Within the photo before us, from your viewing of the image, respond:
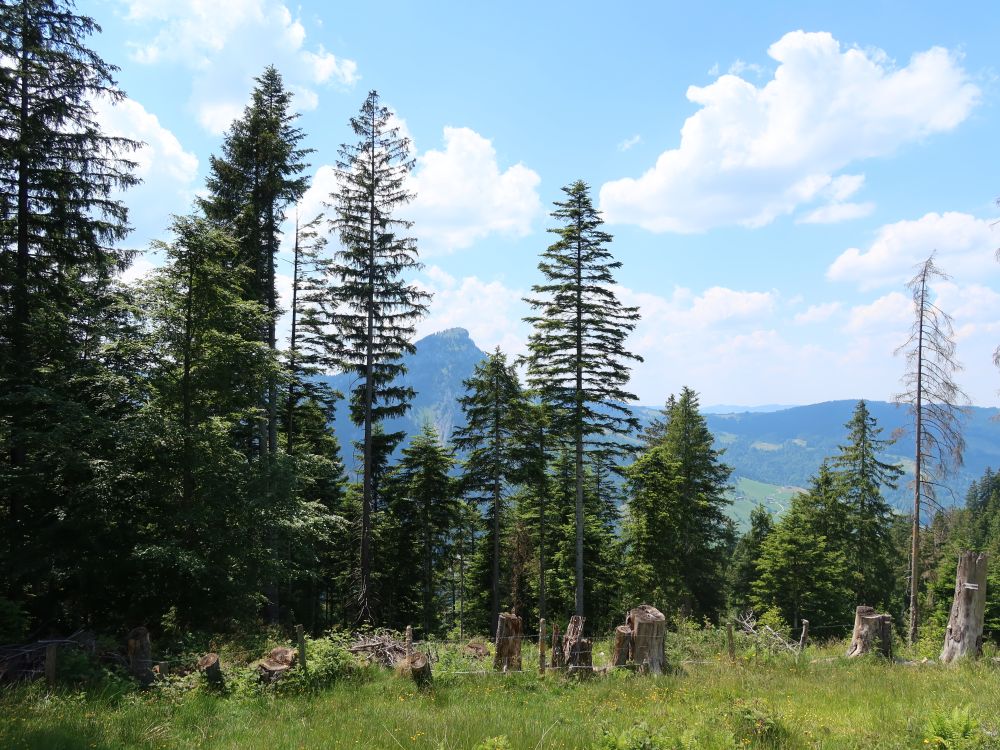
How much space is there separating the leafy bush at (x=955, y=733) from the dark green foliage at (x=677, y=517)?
19.8 meters

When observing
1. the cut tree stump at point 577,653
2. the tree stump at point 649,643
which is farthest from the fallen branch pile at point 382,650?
the tree stump at point 649,643

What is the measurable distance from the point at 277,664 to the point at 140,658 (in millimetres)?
2363

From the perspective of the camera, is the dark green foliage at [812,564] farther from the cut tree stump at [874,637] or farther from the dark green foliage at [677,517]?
the cut tree stump at [874,637]

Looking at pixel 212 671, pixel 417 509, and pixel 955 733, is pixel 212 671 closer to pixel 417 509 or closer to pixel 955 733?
pixel 955 733

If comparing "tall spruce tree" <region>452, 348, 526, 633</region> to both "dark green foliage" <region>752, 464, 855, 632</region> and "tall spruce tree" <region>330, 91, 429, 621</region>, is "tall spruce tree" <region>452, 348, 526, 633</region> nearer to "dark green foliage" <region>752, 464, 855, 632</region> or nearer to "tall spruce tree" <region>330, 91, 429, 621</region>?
"tall spruce tree" <region>330, 91, 429, 621</region>

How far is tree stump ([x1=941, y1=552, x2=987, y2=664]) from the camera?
11.8 m

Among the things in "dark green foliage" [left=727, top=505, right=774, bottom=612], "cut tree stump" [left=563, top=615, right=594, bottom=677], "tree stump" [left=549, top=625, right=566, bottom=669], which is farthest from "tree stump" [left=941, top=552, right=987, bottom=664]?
"dark green foliage" [left=727, top=505, right=774, bottom=612]

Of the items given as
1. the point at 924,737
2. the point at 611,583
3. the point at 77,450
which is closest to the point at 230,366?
the point at 77,450

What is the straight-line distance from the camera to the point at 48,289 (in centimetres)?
1370

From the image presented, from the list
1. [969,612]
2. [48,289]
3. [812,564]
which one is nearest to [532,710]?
[969,612]

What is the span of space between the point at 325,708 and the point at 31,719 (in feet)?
12.5

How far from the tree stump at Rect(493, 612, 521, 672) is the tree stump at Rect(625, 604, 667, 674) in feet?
7.58

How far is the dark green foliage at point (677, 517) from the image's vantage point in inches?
1041

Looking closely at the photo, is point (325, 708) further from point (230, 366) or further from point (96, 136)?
point (96, 136)
